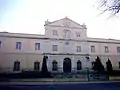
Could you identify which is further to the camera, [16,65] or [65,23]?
[65,23]

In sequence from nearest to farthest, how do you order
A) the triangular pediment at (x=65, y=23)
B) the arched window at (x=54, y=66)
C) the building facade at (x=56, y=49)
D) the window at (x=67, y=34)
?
the building facade at (x=56, y=49) → the arched window at (x=54, y=66) → the triangular pediment at (x=65, y=23) → the window at (x=67, y=34)

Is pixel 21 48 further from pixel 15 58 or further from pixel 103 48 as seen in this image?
pixel 103 48

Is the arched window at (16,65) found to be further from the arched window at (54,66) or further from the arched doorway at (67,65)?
the arched doorway at (67,65)

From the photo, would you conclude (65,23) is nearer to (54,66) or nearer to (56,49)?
(56,49)

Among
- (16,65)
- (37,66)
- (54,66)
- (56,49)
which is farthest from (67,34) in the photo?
(16,65)

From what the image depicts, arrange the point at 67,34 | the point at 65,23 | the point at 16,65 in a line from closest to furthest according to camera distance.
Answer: the point at 16,65 → the point at 67,34 → the point at 65,23

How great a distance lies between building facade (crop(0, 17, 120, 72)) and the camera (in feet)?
95.6

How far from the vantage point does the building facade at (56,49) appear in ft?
95.6

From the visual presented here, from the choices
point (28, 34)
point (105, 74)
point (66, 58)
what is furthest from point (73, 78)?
point (28, 34)

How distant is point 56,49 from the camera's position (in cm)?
3153

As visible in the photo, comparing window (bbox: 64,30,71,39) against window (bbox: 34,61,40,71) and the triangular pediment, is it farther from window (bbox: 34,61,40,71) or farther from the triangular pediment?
window (bbox: 34,61,40,71)

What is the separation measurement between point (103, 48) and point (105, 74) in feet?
40.1

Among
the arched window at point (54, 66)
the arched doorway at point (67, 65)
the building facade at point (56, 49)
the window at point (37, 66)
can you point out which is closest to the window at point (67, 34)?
the building facade at point (56, 49)

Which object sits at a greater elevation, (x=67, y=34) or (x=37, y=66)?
(x=67, y=34)
